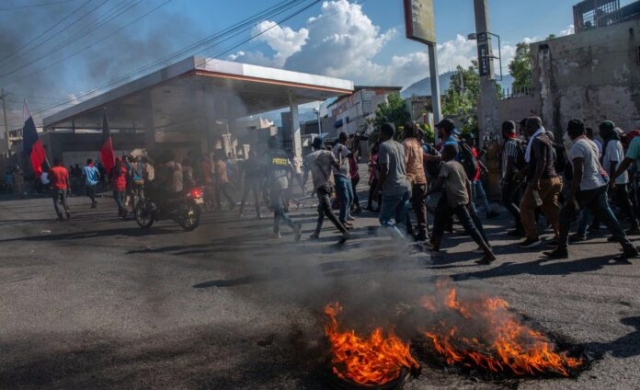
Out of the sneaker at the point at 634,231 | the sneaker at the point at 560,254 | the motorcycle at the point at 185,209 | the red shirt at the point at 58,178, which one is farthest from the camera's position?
the red shirt at the point at 58,178

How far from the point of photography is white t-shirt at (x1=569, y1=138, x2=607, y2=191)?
5.20m

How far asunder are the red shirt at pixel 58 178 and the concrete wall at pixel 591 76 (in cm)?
1221

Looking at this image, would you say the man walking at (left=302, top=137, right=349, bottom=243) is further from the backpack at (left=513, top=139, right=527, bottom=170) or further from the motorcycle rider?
the motorcycle rider

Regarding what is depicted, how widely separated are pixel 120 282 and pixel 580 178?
17.6 feet

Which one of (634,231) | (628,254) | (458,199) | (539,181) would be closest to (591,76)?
(634,231)

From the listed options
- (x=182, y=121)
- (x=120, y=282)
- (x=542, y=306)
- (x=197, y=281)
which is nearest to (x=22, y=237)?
(x=182, y=121)

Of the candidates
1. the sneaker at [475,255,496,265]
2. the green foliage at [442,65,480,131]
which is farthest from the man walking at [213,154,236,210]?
the green foliage at [442,65,480,131]

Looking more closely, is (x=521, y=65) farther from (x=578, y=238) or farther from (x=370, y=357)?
(x=370, y=357)

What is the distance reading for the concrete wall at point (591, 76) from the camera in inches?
450

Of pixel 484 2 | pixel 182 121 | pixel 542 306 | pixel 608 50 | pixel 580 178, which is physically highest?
pixel 484 2

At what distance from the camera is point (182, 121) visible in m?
8.53

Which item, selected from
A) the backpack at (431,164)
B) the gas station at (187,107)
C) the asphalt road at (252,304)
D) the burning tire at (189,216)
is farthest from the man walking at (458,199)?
the burning tire at (189,216)

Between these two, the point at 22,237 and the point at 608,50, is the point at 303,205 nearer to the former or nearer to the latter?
the point at 22,237

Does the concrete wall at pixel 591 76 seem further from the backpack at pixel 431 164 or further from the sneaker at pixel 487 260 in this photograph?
the sneaker at pixel 487 260
